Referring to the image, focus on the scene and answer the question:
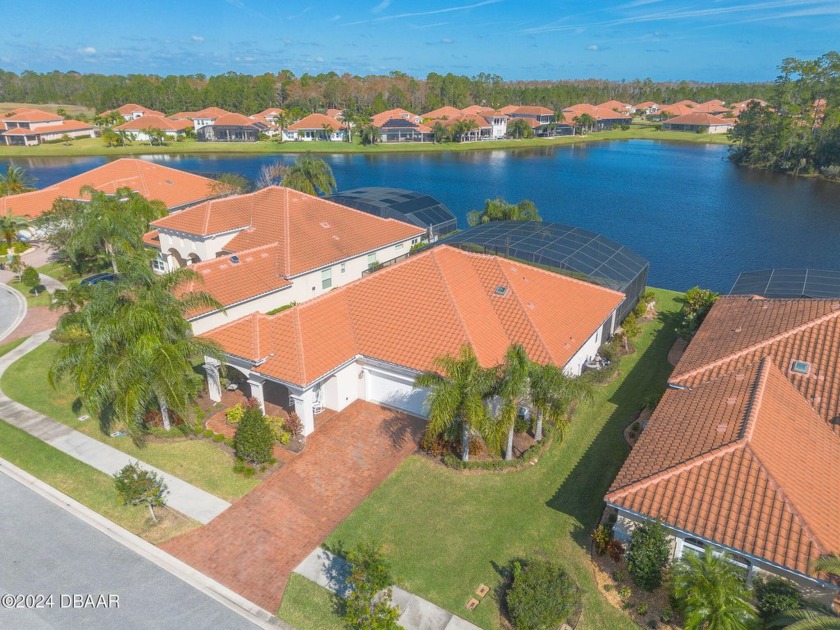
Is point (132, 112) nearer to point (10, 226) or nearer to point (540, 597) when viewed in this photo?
point (10, 226)

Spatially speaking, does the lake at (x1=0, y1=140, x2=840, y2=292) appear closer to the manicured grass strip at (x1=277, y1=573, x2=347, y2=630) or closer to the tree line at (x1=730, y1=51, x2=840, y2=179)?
the tree line at (x1=730, y1=51, x2=840, y2=179)

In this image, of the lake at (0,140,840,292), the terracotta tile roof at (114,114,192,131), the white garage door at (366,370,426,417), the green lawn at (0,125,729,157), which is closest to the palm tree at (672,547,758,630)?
the white garage door at (366,370,426,417)

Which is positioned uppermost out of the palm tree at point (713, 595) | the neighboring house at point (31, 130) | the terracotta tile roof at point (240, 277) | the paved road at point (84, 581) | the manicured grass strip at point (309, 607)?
the neighboring house at point (31, 130)

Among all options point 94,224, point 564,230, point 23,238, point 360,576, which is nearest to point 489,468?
point 360,576

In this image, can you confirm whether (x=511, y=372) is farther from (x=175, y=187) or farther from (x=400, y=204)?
(x=175, y=187)

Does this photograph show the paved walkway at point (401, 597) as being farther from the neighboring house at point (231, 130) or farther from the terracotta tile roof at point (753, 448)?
the neighboring house at point (231, 130)

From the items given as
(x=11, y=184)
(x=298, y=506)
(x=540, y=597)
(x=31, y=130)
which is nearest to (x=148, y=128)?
(x=31, y=130)

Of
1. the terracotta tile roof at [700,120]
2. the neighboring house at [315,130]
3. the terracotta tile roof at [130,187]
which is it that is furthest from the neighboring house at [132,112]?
the terracotta tile roof at [700,120]
